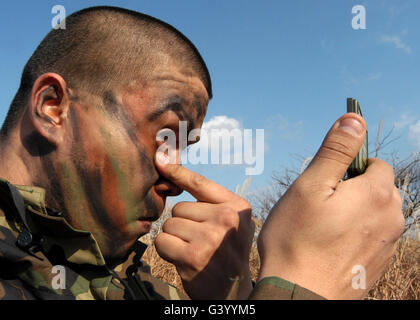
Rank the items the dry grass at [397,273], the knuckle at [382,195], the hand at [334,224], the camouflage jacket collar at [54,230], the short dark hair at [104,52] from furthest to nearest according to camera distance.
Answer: the dry grass at [397,273] < the short dark hair at [104,52] < the camouflage jacket collar at [54,230] < the knuckle at [382,195] < the hand at [334,224]

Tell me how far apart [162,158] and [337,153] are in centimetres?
103

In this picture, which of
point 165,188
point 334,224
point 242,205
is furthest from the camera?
point 165,188

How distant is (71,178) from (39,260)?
18.4 inches

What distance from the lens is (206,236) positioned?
1.87 m

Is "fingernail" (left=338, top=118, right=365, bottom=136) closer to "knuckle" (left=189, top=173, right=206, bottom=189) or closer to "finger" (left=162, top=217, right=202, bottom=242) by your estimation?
"knuckle" (left=189, top=173, right=206, bottom=189)

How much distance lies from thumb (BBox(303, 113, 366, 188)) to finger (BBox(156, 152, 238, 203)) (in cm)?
67

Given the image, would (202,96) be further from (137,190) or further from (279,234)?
(279,234)

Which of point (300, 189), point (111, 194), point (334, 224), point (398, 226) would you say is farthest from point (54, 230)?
point (398, 226)

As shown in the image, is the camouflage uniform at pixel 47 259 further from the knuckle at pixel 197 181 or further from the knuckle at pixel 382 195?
the knuckle at pixel 197 181

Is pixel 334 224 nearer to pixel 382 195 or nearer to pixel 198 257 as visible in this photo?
pixel 382 195

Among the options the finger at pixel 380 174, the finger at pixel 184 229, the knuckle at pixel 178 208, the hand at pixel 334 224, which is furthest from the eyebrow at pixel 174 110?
the finger at pixel 380 174

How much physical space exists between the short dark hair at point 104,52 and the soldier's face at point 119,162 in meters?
0.14

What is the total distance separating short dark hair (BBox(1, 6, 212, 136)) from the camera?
6.66 ft

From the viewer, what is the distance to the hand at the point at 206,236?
1.88m
